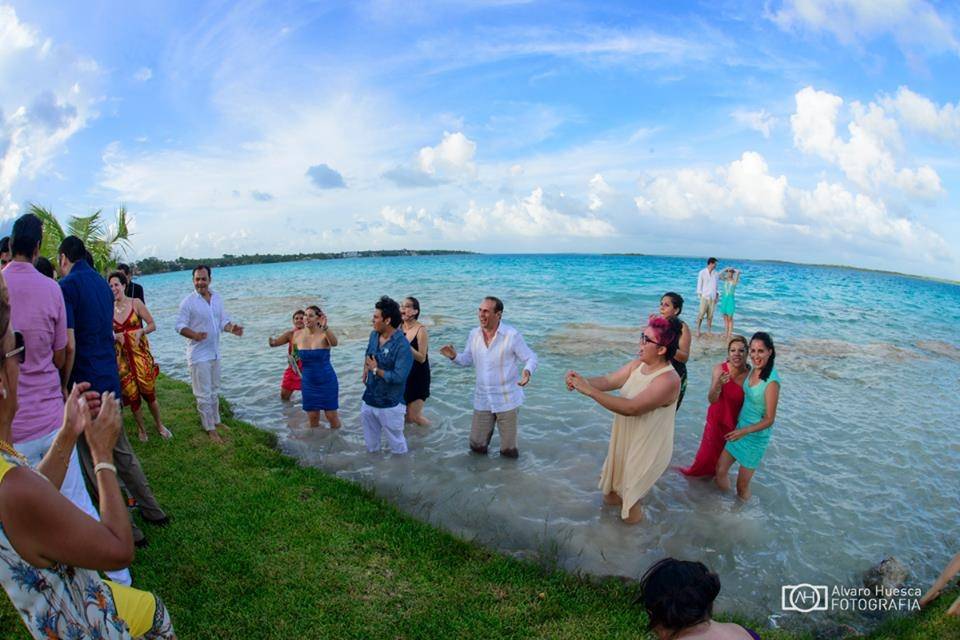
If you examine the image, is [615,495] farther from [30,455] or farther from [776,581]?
[30,455]

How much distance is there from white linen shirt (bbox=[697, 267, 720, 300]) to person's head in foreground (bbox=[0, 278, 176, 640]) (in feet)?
56.5

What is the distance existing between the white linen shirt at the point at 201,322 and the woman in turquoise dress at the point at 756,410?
6.54 metres

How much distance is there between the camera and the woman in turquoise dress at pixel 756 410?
550 cm

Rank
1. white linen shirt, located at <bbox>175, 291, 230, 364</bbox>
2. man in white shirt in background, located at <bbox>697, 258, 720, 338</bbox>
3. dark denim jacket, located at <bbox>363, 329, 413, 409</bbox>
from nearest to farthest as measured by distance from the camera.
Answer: dark denim jacket, located at <bbox>363, 329, 413, 409</bbox>
white linen shirt, located at <bbox>175, 291, 230, 364</bbox>
man in white shirt in background, located at <bbox>697, 258, 720, 338</bbox>

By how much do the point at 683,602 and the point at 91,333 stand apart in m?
5.10

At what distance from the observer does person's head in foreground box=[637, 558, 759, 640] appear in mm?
1989

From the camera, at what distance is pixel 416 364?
782 cm

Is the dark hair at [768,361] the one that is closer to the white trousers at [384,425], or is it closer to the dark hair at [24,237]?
the white trousers at [384,425]

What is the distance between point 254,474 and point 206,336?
2073mm

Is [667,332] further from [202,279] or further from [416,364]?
[202,279]

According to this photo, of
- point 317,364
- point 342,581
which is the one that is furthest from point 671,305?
point 317,364

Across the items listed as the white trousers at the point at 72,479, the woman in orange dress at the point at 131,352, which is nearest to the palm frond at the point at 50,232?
the woman in orange dress at the point at 131,352

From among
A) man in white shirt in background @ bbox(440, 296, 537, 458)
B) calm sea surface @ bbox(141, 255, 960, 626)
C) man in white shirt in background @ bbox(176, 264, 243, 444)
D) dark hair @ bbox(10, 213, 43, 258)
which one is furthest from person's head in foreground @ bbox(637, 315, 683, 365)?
man in white shirt in background @ bbox(176, 264, 243, 444)

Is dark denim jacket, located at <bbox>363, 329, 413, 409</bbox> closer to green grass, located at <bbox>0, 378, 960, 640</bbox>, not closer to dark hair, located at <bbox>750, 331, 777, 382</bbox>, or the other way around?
green grass, located at <bbox>0, 378, 960, 640</bbox>
